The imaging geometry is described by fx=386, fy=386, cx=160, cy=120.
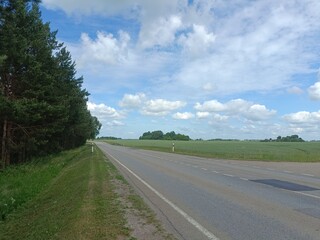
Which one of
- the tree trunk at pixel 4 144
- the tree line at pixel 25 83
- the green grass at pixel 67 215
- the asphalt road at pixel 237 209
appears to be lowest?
the green grass at pixel 67 215

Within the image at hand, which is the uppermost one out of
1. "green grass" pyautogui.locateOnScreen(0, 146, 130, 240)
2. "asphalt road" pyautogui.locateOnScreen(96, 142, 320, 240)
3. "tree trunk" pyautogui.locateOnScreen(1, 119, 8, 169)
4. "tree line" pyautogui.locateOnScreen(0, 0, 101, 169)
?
"tree line" pyautogui.locateOnScreen(0, 0, 101, 169)

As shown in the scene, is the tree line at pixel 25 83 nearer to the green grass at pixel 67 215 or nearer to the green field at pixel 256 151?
the green grass at pixel 67 215

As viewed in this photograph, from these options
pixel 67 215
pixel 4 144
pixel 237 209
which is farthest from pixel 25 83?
pixel 237 209

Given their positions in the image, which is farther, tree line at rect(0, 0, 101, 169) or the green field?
the green field

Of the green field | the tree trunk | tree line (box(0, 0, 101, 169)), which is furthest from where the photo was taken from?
the green field

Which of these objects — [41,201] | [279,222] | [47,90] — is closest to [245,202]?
[279,222]

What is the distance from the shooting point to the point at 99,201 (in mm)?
10930

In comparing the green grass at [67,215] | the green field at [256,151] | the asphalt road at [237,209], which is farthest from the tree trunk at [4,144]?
the green field at [256,151]

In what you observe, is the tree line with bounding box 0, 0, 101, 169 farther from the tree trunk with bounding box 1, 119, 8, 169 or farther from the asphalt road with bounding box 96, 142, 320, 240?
the asphalt road with bounding box 96, 142, 320, 240

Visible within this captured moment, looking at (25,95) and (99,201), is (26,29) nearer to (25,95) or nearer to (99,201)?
(25,95)

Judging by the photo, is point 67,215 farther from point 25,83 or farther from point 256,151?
point 256,151

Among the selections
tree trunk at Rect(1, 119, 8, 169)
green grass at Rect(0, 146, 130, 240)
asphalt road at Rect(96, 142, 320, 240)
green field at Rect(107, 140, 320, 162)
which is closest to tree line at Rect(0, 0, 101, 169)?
tree trunk at Rect(1, 119, 8, 169)

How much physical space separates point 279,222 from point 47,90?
25.1m

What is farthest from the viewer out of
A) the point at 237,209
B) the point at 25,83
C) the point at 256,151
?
the point at 256,151
